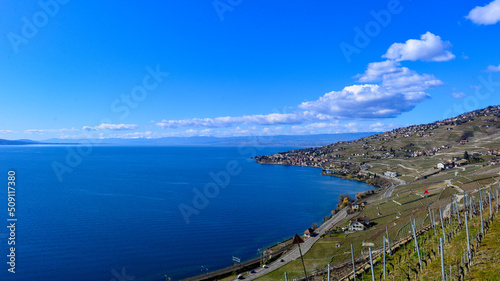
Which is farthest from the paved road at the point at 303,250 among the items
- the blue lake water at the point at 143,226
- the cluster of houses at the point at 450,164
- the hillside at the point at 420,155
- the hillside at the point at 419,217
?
the cluster of houses at the point at 450,164

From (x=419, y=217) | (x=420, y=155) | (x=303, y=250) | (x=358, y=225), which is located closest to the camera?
(x=303, y=250)

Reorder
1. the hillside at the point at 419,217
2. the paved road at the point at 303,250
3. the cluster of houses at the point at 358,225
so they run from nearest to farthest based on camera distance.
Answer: the hillside at the point at 419,217 → the paved road at the point at 303,250 → the cluster of houses at the point at 358,225

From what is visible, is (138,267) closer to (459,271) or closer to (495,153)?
(459,271)

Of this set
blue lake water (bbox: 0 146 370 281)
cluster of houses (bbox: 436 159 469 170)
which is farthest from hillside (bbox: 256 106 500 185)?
blue lake water (bbox: 0 146 370 281)

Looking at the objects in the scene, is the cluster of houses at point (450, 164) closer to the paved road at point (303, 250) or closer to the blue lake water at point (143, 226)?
the blue lake water at point (143, 226)

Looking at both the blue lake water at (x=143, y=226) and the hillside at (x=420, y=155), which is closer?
the blue lake water at (x=143, y=226)

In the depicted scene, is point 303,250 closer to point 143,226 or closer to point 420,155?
point 143,226

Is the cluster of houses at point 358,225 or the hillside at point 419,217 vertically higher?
the hillside at point 419,217

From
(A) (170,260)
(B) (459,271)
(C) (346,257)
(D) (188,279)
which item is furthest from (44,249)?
(B) (459,271)

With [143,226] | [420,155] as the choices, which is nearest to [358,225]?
[143,226]
